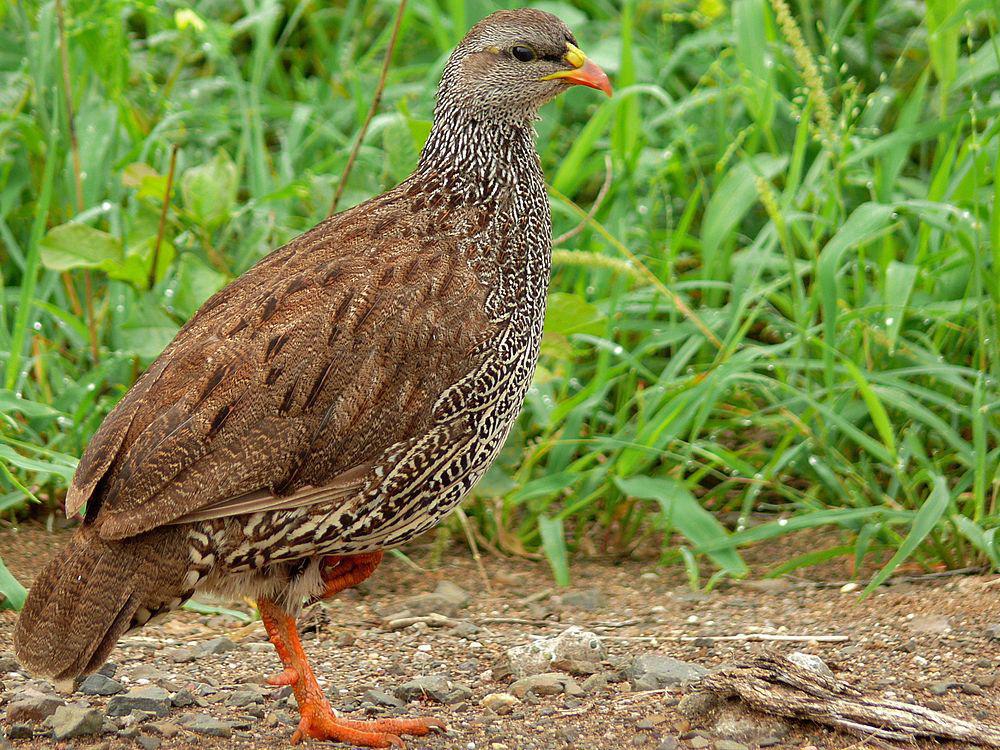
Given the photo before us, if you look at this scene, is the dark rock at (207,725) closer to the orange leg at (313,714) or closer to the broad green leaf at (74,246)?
the orange leg at (313,714)

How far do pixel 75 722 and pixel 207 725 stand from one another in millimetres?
322

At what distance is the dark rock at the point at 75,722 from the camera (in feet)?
11.6

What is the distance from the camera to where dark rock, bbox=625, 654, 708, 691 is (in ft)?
12.6

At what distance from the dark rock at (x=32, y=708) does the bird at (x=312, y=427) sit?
0.23 meters

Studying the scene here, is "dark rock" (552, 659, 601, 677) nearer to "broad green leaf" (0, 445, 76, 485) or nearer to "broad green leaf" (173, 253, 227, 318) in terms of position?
"broad green leaf" (0, 445, 76, 485)

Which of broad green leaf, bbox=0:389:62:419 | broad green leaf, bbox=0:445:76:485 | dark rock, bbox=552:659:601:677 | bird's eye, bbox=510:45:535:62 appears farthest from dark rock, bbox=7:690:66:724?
bird's eye, bbox=510:45:535:62

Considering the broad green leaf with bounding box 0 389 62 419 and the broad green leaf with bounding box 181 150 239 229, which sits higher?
the broad green leaf with bounding box 181 150 239 229

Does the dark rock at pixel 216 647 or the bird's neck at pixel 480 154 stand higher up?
the bird's neck at pixel 480 154

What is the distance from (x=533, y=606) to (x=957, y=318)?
1786 mm

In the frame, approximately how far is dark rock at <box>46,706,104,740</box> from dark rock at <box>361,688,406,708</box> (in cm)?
73

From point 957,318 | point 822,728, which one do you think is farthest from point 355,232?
point 957,318

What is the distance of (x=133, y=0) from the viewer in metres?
5.38

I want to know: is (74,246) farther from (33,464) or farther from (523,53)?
(523,53)

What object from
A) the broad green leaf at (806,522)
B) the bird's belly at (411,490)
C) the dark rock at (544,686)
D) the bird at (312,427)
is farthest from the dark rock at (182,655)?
the broad green leaf at (806,522)
